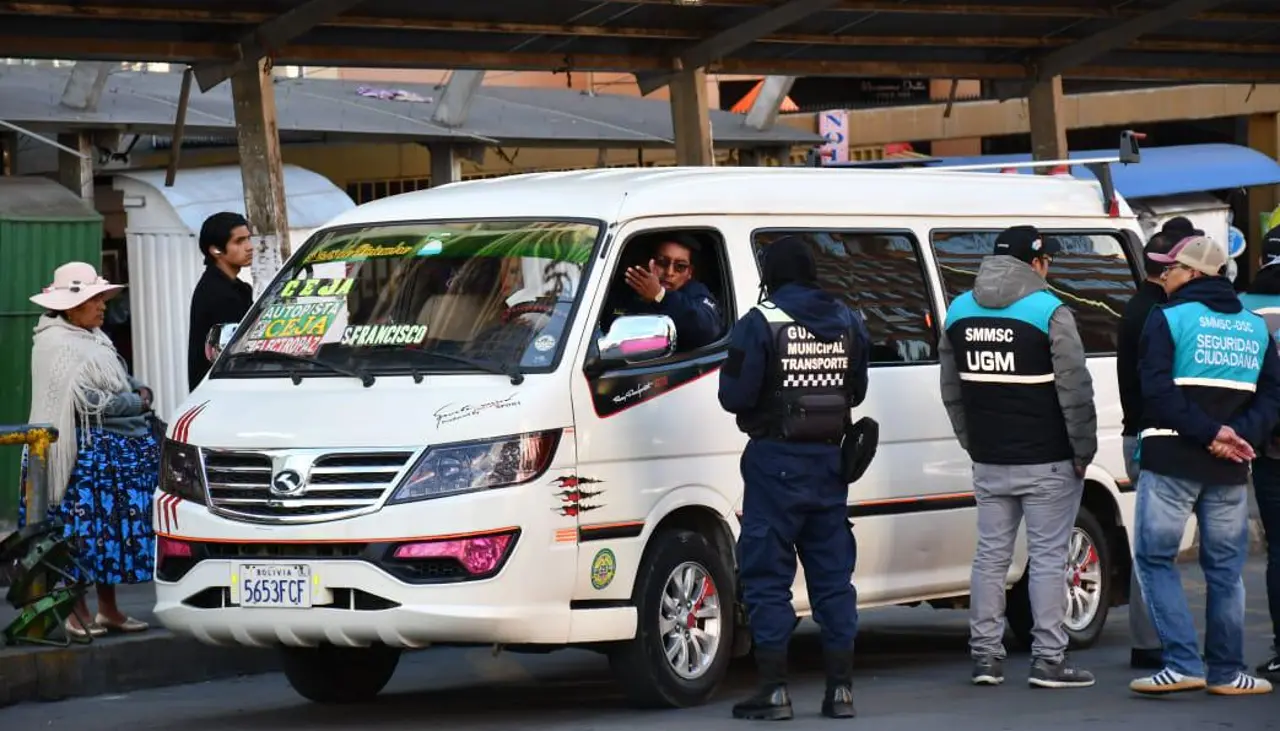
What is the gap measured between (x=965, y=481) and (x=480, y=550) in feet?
8.87

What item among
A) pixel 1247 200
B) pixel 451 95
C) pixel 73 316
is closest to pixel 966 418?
pixel 73 316

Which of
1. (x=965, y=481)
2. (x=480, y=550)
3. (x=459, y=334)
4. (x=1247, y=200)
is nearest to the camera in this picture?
(x=480, y=550)

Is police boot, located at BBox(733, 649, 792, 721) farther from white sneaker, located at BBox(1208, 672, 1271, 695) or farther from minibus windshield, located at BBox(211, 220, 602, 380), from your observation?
white sneaker, located at BBox(1208, 672, 1271, 695)

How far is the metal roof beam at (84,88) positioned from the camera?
1619cm

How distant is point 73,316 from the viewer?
10344 mm

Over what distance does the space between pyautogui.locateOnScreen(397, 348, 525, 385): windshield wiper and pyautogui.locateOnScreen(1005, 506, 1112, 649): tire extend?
3079 mm

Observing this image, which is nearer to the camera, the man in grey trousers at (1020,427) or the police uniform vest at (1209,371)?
the police uniform vest at (1209,371)

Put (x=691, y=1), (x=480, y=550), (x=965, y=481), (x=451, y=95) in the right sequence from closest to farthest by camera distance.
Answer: (x=480, y=550), (x=965, y=481), (x=691, y=1), (x=451, y=95)

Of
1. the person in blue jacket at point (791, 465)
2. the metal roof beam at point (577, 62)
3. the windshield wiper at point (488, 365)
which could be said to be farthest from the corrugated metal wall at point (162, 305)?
the person in blue jacket at point (791, 465)

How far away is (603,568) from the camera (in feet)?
27.6

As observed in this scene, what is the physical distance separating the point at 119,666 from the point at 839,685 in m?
3.47

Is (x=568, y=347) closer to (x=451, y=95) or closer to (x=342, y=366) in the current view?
(x=342, y=366)

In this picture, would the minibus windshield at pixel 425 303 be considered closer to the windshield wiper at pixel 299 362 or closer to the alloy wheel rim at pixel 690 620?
the windshield wiper at pixel 299 362

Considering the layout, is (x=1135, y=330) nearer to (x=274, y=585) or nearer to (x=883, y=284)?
(x=883, y=284)
